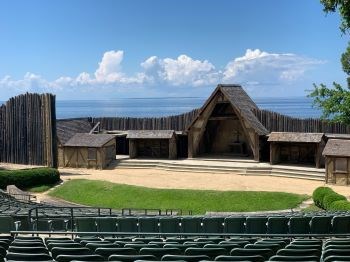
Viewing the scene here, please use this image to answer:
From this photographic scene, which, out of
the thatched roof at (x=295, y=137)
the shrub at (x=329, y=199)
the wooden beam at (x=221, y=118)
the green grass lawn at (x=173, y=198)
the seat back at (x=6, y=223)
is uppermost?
the wooden beam at (x=221, y=118)

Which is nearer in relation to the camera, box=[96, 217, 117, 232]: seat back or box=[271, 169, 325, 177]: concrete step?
box=[96, 217, 117, 232]: seat back

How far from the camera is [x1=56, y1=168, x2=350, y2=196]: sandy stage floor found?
3347 cm

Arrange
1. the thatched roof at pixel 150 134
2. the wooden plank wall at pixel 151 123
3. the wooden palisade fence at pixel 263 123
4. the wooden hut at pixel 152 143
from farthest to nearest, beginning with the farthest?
the wooden plank wall at pixel 151 123
the wooden hut at pixel 152 143
the thatched roof at pixel 150 134
the wooden palisade fence at pixel 263 123

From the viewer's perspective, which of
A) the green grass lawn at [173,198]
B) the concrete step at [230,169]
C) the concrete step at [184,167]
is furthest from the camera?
the concrete step at [184,167]

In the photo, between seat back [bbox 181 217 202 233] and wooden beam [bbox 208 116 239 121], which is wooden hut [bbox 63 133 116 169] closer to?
wooden beam [bbox 208 116 239 121]

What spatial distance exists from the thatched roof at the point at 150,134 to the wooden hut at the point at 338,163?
14412 mm

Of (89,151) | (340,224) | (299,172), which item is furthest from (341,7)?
(89,151)

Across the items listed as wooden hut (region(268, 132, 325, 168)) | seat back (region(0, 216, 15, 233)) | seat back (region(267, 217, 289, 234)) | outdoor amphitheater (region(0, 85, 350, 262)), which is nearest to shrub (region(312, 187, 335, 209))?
outdoor amphitheater (region(0, 85, 350, 262))

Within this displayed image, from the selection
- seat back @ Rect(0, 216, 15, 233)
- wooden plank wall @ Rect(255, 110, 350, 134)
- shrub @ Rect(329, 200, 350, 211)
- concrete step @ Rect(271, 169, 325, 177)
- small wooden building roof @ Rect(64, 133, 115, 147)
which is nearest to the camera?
seat back @ Rect(0, 216, 15, 233)

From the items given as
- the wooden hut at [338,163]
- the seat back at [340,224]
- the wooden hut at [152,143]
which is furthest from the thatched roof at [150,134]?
the seat back at [340,224]

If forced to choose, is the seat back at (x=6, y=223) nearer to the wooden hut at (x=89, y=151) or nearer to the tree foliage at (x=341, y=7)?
the tree foliage at (x=341, y=7)

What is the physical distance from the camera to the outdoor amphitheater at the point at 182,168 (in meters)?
16.4

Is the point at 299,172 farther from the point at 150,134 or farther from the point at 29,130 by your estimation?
the point at 29,130

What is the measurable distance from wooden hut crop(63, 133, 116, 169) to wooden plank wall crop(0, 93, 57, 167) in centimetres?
186
